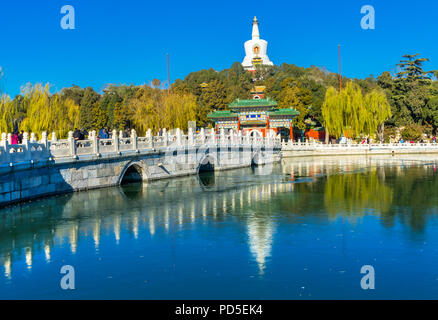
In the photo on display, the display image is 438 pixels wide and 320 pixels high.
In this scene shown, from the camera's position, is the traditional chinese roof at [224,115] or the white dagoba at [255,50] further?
the white dagoba at [255,50]

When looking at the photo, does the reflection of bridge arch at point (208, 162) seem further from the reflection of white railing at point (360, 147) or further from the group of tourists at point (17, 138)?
the reflection of white railing at point (360, 147)

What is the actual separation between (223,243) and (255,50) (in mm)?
89161

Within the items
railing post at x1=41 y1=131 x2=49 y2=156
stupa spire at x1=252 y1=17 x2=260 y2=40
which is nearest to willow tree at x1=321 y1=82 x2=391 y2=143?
railing post at x1=41 y1=131 x2=49 y2=156

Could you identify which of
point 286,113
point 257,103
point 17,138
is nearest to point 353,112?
point 286,113

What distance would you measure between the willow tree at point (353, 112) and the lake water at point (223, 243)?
76.7 feet

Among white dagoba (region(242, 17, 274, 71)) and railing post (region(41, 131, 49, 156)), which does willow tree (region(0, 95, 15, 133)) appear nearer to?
railing post (region(41, 131, 49, 156))

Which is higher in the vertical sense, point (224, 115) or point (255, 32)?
point (255, 32)

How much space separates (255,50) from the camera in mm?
97938

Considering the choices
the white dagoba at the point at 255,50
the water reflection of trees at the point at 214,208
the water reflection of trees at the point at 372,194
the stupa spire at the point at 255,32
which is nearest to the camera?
the water reflection of trees at the point at 214,208

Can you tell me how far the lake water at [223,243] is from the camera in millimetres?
9172

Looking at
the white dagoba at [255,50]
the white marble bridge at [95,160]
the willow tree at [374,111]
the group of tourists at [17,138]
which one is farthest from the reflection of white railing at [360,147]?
the white dagoba at [255,50]

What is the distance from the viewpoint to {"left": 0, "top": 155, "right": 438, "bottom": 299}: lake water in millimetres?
9172

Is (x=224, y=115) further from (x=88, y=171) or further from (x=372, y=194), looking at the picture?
(x=88, y=171)
